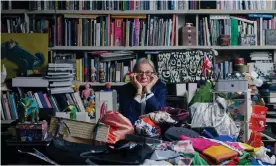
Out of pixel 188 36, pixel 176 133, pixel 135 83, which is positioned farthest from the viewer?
pixel 188 36

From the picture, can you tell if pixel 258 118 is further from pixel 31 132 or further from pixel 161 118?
pixel 31 132

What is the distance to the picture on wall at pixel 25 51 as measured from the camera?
12.4 feet

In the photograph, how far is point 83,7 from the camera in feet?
12.7

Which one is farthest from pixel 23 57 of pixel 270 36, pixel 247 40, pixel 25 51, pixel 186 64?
pixel 270 36

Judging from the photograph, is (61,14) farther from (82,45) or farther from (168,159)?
(168,159)

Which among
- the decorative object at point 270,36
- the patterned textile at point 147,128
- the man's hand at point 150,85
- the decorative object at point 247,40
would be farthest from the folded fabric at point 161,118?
the decorative object at point 270,36

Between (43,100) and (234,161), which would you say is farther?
(43,100)

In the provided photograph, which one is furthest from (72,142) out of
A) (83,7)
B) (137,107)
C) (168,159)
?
(83,7)

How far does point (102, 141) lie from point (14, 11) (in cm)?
243

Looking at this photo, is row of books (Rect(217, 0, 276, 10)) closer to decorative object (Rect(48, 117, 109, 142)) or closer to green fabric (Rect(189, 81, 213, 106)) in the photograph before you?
green fabric (Rect(189, 81, 213, 106))

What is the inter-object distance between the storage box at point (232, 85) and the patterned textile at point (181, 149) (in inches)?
67.4

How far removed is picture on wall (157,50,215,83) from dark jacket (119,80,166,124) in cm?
61

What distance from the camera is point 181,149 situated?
1.82 m

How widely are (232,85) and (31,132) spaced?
208 centimetres
